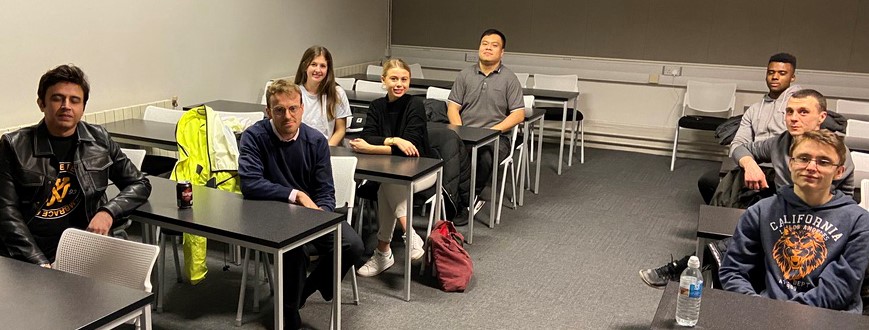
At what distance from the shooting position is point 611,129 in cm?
750

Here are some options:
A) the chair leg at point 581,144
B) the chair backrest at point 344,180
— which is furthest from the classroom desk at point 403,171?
the chair leg at point 581,144

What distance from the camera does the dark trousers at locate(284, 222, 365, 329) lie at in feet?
9.74

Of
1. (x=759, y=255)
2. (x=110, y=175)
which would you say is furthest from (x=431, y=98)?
(x=759, y=255)

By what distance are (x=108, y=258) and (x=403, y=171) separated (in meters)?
1.47

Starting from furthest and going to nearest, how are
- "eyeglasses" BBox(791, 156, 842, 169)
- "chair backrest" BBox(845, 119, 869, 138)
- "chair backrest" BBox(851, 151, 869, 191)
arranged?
"chair backrest" BBox(845, 119, 869, 138)
"chair backrest" BBox(851, 151, 869, 191)
"eyeglasses" BBox(791, 156, 842, 169)

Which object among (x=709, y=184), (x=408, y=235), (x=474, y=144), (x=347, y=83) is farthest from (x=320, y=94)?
(x=709, y=184)

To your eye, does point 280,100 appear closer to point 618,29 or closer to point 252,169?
point 252,169

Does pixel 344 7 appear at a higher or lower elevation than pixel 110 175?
higher

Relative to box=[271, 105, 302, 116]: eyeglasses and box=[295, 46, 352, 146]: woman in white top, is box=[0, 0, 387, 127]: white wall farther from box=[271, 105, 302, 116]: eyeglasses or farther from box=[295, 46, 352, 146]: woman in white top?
box=[271, 105, 302, 116]: eyeglasses

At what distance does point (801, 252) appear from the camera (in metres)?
2.29

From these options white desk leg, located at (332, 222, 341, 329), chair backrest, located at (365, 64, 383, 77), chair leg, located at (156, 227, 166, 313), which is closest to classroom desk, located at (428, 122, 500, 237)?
white desk leg, located at (332, 222, 341, 329)

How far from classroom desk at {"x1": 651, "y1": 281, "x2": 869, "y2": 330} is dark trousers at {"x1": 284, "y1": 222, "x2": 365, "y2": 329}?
4.73ft

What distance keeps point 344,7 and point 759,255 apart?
17.9 feet

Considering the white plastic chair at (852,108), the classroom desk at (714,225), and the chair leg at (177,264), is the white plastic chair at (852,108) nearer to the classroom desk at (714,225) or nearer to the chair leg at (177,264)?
the classroom desk at (714,225)
